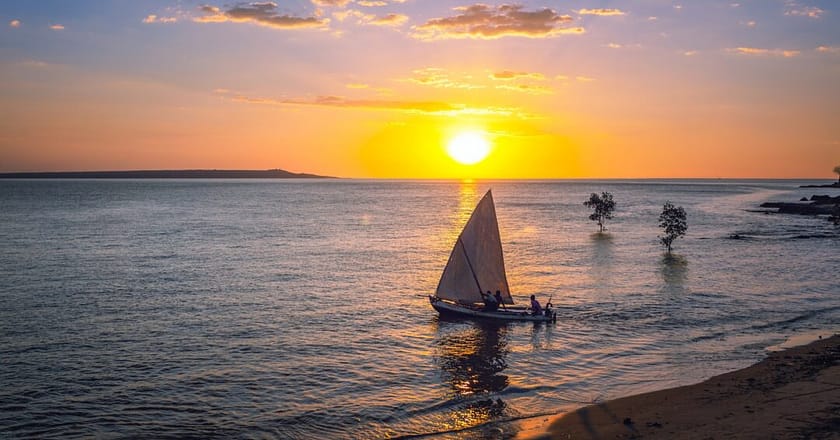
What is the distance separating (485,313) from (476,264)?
4172 mm

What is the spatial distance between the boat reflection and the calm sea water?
0.47 ft

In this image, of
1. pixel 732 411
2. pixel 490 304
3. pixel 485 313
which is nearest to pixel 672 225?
pixel 490 304

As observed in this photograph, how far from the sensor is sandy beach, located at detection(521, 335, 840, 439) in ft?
68.8

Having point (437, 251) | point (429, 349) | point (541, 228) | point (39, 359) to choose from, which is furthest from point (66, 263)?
point (541, 228)

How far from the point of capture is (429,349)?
35.9m

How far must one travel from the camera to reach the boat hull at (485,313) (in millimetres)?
41781

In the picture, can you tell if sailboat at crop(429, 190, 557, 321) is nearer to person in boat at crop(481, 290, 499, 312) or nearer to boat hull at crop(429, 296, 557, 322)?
boat hull at crop(429, 296, 557, 322)

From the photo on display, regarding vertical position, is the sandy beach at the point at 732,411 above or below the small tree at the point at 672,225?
below

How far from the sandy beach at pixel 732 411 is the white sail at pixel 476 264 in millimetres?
19216

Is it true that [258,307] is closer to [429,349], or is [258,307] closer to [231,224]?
[429,349]

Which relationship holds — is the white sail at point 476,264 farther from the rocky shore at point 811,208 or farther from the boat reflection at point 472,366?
the rocky shore at point 811,208

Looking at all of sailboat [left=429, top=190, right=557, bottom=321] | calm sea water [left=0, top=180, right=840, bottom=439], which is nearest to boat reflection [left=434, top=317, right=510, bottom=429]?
calm sea water [left=0, top=180, right=840, bottom=439]

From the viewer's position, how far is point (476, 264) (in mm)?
45875

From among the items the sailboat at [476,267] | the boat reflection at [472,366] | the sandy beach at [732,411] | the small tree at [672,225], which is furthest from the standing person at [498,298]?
the small tree at [672,225]
